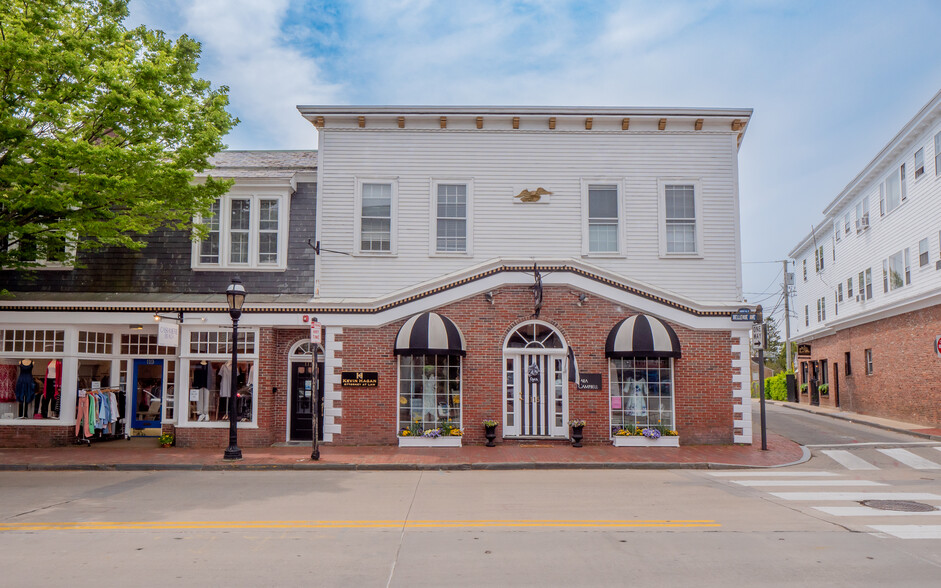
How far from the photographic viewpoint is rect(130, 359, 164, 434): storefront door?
1947 centimetres

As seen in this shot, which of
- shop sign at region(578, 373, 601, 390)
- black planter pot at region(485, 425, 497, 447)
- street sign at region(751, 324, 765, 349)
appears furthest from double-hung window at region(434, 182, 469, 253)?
street sign at region(751, 324, 765, 349)

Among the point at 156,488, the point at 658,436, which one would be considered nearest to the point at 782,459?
the point at 658,436

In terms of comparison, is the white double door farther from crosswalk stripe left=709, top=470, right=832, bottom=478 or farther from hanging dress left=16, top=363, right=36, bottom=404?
hanging dress left=16, top=363, right=36, bottom=404

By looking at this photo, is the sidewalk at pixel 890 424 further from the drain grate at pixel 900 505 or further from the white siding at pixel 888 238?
the drain grate at pixel 900 505

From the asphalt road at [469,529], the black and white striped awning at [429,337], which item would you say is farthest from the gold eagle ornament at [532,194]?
the asphalt road at [469,529]

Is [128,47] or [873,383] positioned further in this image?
[873,383]

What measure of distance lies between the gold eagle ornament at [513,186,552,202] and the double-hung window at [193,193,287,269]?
6443mm

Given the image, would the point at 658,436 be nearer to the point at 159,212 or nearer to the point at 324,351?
the point at 324,351

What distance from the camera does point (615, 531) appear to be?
27.9ft

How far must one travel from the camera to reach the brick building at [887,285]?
23.1 meters

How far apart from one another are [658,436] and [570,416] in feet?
7.17

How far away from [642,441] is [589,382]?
6.29 feet

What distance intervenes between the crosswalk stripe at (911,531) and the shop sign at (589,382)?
8583 mm

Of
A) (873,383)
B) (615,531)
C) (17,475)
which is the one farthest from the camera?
(873,383)
